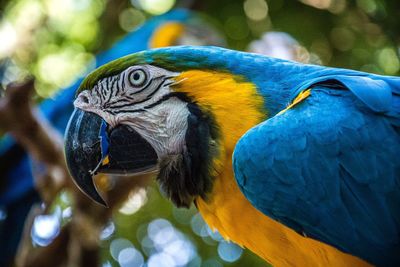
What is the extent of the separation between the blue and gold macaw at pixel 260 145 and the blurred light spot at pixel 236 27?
2.46m

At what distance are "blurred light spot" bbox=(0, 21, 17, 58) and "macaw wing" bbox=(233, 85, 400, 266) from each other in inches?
89.3

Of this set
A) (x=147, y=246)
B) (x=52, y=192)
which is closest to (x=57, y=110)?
(x=52, y=192)

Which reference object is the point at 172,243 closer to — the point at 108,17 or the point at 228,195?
the point at 108,17

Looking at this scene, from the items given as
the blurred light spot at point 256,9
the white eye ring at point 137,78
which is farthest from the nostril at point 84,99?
the blurred light spot at point 256,9

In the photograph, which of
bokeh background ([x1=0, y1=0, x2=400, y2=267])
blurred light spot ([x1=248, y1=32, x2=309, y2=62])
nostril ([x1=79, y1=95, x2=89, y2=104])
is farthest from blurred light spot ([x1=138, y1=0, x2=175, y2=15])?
nostril ([x1=79, y1=95, x2=89, y2=104])

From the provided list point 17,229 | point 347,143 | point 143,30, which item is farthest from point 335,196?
point 143,30

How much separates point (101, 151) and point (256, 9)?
263 centimetres

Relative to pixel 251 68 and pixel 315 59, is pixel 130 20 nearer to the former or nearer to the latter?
→ pixel 315 59

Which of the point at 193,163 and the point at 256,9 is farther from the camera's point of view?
the point at 256,9

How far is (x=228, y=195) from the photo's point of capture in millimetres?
1686

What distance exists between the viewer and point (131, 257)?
4.52m

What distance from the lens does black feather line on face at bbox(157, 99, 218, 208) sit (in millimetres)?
1690

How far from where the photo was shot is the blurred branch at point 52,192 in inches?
109

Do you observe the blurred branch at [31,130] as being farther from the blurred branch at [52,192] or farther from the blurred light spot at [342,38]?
the blurred light spot at [342,38]
